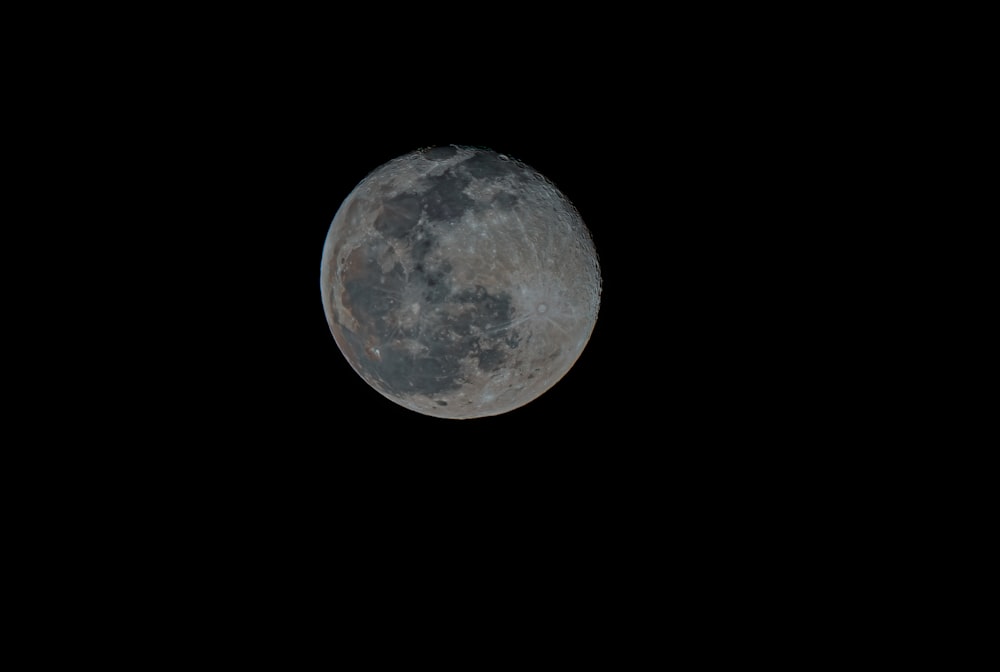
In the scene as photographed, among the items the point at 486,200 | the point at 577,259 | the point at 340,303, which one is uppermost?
the point at 486,200

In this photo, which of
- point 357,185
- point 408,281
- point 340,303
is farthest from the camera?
point 357,185

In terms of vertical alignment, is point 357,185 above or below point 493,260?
above

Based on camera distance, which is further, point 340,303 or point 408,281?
point 340,303

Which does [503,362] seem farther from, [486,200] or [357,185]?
[357,185]

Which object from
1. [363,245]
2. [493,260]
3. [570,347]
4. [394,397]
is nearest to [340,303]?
[363,245]

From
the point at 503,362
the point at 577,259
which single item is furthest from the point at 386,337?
the point at 577,259

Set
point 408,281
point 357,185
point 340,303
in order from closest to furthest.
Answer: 1. point 408,281
2. point 340,303
3. point 357,185
